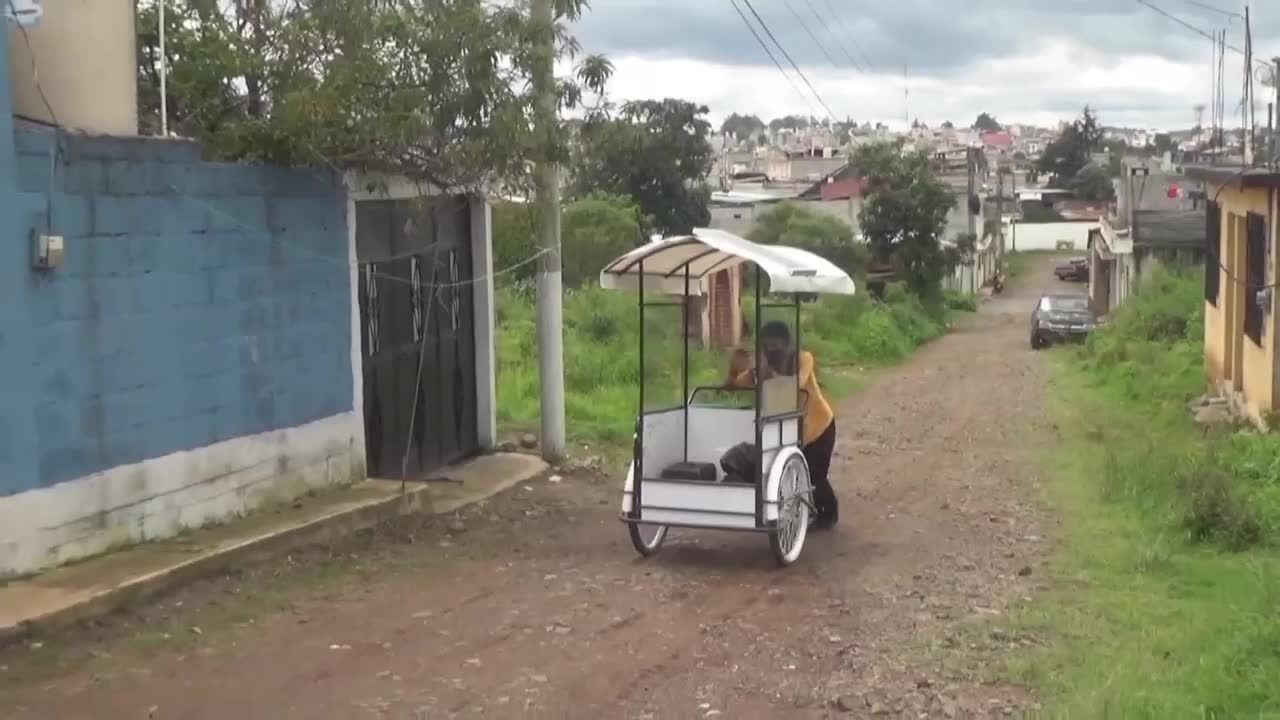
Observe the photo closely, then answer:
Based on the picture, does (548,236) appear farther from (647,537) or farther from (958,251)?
(958,251)

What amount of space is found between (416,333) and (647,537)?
143 inches

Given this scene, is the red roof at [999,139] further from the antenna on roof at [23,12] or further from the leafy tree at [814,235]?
the antenna on roof at [23,12]

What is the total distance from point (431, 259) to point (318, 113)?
3168 mm

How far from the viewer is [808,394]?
10.8 meters

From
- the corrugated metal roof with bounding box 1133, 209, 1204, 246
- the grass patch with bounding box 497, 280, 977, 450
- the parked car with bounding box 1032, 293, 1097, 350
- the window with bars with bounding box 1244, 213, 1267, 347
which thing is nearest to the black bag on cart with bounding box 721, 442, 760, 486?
the grass patch with bounding box 497, 280, 977, 450

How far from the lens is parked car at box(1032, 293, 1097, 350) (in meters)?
38.9

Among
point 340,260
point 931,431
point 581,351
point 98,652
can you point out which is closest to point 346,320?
point 340,260

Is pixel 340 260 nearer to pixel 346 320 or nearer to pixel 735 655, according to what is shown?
pixel 346 320

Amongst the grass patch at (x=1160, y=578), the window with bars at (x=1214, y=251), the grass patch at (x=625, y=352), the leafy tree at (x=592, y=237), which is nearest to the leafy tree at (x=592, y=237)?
the leafy tree at (x=592, y=237)

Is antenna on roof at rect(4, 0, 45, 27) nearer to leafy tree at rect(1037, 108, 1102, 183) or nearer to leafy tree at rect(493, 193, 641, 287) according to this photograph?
leafy tree at rect(493, 193, 641, 287)

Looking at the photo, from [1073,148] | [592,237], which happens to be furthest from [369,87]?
[1073,148]

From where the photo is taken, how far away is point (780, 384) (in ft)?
33.7

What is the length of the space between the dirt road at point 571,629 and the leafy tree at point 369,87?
2764mm

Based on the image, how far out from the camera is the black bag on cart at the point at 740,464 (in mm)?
10031
